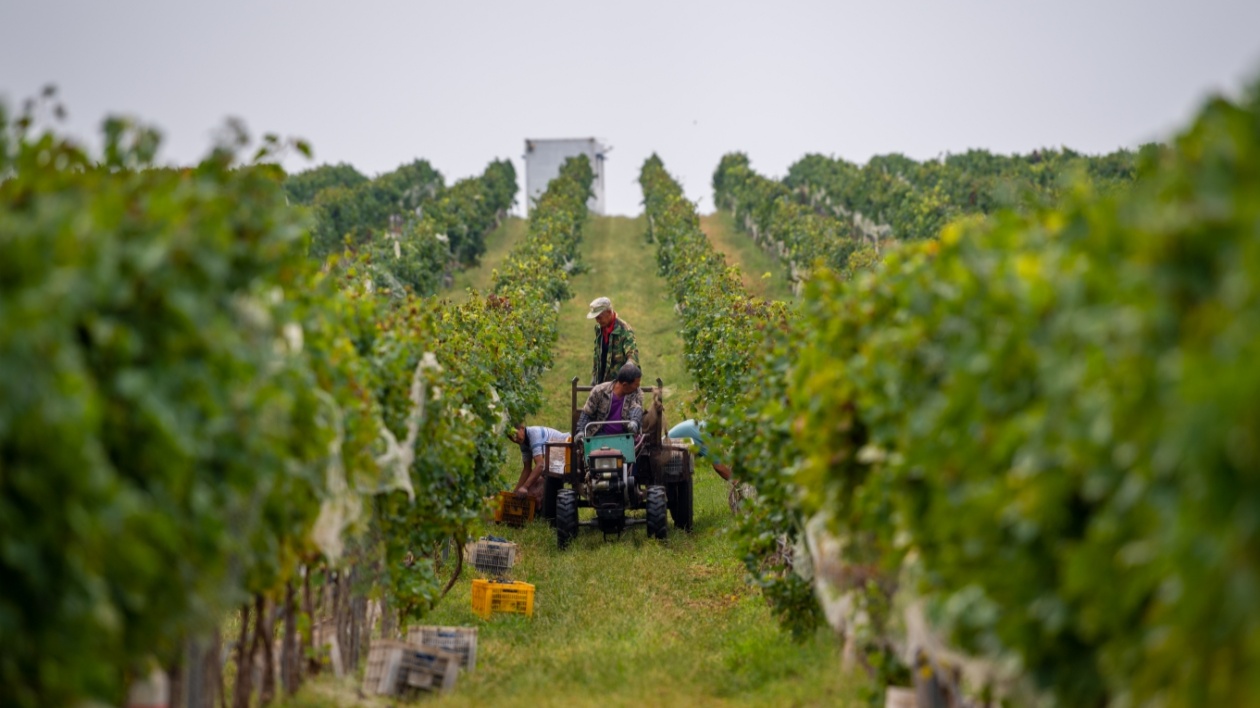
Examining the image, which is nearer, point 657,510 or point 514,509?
point 657,510

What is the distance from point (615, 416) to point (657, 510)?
1116mm

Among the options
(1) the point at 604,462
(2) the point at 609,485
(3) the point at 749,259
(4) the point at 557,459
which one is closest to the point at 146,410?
(1) the point at 604,462

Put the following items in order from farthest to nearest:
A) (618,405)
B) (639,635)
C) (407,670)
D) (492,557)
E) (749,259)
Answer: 1. (749,259)
2. (618,405)
3. (492,557)
4. (639,635)
5. (407,670)

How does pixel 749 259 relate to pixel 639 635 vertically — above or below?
above

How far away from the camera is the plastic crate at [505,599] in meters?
10.8

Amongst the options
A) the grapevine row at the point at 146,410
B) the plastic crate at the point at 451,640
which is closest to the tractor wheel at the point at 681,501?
the plastic crate at the point at 451,640

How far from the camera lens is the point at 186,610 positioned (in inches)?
176

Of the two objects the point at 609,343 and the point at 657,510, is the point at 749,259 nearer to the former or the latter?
the point at 609,343

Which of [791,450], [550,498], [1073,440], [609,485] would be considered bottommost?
[550,498]

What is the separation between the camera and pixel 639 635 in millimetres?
9898

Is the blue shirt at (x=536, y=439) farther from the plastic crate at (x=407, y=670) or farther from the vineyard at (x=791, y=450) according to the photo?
the plastic crate at (x=407, y=670)

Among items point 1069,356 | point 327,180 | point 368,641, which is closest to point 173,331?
point 1069,356

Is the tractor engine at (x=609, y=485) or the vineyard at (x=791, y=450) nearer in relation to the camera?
the vineyard at (x=791, y=450)

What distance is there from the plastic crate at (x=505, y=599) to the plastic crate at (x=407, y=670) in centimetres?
238
